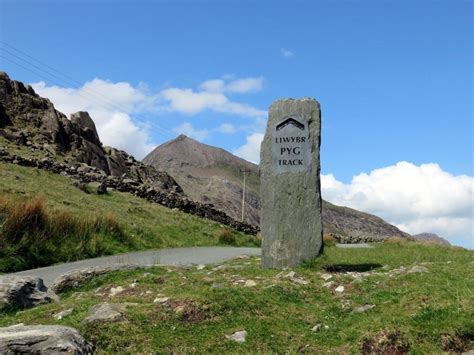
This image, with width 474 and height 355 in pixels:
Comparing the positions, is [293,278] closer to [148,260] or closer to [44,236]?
[148,260]

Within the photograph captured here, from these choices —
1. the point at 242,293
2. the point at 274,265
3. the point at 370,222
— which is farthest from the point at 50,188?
the point at 370,222

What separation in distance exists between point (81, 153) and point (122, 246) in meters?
21.7

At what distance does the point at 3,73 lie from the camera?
3922 centimetres

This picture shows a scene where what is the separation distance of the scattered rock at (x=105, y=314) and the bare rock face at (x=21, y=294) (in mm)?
1818

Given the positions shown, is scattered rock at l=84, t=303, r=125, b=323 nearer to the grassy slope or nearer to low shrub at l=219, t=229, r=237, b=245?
the grassy slope

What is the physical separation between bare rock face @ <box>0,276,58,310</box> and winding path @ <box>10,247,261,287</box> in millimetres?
2417

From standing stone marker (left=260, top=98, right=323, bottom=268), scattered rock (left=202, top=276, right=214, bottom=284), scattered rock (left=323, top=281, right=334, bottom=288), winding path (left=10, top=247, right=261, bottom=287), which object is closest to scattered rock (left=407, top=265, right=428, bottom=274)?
scattered rock (left=323, top=281, right=334, bottom=288)

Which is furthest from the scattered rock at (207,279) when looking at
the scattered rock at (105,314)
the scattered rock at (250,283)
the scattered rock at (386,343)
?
the scattered rock at (386,343)

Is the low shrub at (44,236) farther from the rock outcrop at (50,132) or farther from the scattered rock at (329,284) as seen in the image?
the rock outcrop at (50,132)

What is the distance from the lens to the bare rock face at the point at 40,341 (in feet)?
16.1

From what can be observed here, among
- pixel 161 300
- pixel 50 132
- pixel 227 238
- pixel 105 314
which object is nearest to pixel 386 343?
pixel 161 300

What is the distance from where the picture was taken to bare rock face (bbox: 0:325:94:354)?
492cm

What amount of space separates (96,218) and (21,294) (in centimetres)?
894

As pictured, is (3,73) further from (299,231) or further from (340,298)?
(340,298)
